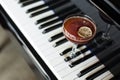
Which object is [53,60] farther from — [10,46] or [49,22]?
[10,46]

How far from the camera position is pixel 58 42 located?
132cm

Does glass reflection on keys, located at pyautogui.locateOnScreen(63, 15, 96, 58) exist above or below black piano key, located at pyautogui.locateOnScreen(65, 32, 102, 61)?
above

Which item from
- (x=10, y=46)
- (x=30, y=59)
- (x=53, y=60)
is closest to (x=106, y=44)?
(x=53, y=60)

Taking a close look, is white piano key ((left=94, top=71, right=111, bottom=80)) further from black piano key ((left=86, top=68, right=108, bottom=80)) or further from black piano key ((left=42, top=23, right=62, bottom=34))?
black piano key ((left=42, top=23, right=62, bottom=34))

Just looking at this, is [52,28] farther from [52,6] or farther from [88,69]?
[88,69]

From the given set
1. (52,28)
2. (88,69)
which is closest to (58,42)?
(52,28)

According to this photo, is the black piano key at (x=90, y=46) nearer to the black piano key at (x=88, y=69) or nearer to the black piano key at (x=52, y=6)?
the black piano key at (x=88, y=69)

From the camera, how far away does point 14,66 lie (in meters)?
2.06

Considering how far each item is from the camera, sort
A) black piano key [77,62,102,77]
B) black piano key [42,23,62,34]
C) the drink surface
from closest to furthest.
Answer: the drink surface < black piano key [77,62,102,77] < black piano key [42,23,62,34]

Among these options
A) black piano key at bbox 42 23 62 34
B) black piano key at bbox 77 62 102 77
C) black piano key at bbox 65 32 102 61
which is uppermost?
black piano key at bbox 42 23 62 34

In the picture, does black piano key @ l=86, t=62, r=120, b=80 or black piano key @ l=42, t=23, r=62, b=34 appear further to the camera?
black piano key @ l=42, t=23, r=62, b=34

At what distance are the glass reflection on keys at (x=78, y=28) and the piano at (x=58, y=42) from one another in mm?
35

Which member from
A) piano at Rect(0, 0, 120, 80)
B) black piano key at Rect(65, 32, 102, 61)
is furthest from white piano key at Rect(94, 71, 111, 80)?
black piano key at Rect(65, 32, 102, 61)

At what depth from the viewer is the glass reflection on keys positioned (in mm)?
1138
